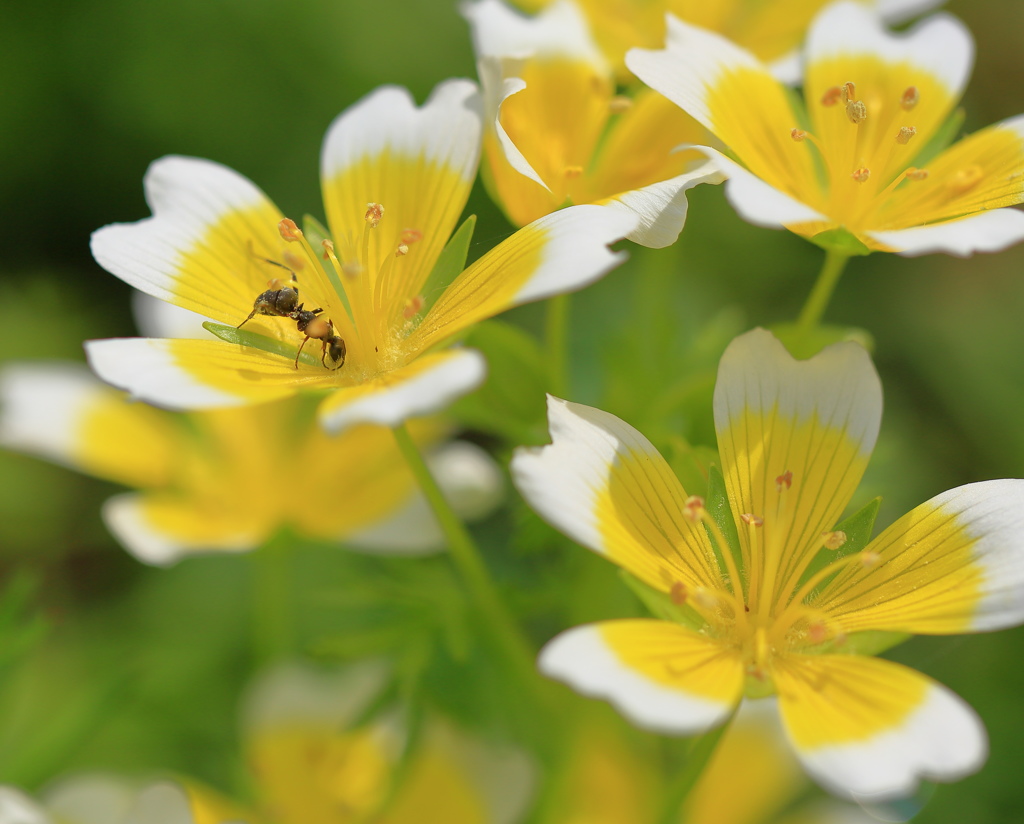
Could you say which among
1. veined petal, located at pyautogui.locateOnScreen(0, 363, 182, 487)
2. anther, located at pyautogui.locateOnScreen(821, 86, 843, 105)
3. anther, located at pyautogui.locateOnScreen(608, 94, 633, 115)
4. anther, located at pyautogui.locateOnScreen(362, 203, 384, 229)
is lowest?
veined petal, located at pyautogui.locateOnScreen(0, 363, 182, 487)

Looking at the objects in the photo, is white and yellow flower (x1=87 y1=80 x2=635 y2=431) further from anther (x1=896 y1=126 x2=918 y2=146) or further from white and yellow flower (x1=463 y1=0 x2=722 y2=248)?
anther (x1=896 y1=126 x2=918 y2=146)

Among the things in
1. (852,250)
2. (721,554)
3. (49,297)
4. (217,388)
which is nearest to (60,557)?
(49,297)

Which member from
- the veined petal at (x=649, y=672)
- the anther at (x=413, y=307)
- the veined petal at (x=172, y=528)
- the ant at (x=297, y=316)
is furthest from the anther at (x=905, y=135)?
the veined petal at (x=172, y=528)

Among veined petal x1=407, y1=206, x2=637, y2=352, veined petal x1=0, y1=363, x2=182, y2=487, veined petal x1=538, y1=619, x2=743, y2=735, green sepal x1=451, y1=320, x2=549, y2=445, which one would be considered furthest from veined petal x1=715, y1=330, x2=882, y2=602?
veined petal x1=0, y1=363, x2=182, y2=487

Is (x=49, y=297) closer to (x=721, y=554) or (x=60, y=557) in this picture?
(x=60, y=557)

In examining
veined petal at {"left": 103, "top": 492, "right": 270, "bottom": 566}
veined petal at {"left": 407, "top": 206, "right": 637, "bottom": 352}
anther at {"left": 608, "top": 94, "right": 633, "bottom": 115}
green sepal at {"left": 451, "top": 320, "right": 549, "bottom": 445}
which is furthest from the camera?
veined petal at {"left": 103, "top": 492, "right": 270, "bottom": 566}

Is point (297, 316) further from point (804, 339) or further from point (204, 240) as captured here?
point (804, 339)
